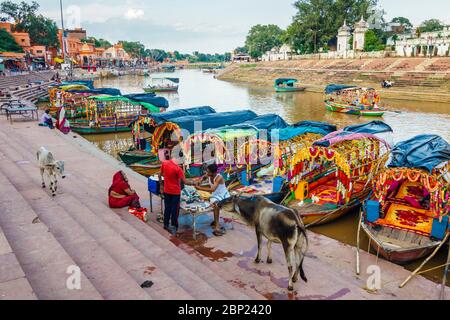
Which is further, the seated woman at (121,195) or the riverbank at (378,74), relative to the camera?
the riverbank at (378,74)

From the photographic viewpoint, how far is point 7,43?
56.7m

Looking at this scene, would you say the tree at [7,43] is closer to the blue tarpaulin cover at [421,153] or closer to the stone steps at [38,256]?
the stone steps at [38,256]

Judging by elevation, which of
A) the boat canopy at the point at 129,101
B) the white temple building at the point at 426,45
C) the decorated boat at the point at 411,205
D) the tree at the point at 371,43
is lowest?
the decorated boat at the point at 411,205

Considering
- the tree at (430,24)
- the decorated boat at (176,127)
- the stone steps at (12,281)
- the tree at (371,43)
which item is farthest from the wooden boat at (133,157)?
the tree at (430,24)

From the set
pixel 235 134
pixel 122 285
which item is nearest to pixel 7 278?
pixel 122 285

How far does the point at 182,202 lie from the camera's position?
7508 mm

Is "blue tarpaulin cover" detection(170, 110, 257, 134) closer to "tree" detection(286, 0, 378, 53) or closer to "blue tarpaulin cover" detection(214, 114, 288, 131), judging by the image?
"blue tarpaulin cover" detection(214, 114, 288, 131)

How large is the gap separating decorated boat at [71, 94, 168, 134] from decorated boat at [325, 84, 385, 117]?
52.0ft

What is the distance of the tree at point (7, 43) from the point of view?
5544cm

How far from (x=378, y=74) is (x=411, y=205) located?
40838mm

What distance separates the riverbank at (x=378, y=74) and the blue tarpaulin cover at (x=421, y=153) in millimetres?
28916

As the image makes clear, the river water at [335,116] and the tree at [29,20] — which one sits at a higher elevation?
the tree at [29,20]

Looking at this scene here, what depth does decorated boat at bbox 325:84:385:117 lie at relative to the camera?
28.7m
